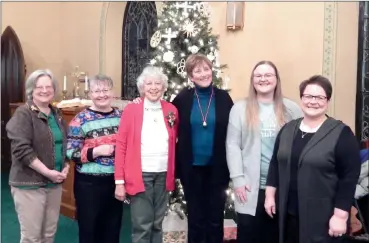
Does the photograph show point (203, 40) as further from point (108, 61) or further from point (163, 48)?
point (108, 61)

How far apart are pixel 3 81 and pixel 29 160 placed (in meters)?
4.81

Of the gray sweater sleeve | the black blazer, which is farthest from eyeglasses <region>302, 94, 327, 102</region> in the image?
the black blazer

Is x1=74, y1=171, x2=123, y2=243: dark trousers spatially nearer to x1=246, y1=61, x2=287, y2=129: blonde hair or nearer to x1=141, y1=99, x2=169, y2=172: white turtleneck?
x1=141, y1=99, x2=169, y2=172: white turtleneck

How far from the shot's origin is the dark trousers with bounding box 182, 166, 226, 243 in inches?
115

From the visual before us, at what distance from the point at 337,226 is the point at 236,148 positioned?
726 millimetres

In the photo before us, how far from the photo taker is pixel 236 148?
2.70 m

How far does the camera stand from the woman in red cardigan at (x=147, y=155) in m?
2.74

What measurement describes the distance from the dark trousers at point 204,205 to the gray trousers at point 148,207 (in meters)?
0.18

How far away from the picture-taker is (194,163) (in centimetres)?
289

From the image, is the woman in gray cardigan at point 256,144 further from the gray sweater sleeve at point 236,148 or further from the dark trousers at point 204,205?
the dark trousers at point 204,205

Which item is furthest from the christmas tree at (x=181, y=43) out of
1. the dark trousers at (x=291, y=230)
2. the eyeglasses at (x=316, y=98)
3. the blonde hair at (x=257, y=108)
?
the eyeglasses at (x=316, y=98)

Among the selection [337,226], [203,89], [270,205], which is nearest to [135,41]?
[203,89]

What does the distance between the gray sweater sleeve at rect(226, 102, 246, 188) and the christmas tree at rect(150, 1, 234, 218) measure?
1.36 meters

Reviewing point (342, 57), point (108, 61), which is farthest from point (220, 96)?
point (108, 61)
